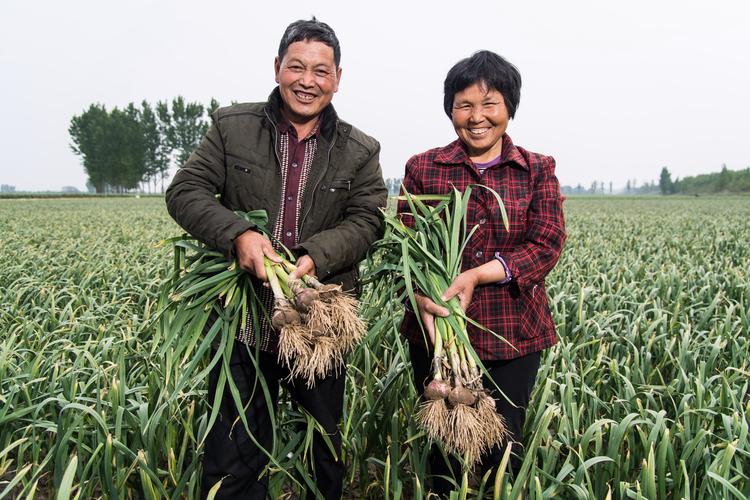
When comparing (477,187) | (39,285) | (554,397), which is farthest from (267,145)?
(39,285)

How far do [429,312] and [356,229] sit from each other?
351 mm

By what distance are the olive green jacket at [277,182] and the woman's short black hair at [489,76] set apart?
38 cm

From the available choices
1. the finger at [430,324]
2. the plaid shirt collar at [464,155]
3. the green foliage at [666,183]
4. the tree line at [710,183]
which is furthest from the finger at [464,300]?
the green foliage at [666,183]

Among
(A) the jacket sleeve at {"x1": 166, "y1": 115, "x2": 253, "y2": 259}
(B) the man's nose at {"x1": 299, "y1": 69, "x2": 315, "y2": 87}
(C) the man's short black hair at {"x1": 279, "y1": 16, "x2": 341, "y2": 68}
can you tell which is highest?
(C) the man's short black hair at {"x1": 279, "y1": 16, "x2": 341, "y2": 68}

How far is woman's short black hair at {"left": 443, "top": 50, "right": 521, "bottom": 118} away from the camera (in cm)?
168

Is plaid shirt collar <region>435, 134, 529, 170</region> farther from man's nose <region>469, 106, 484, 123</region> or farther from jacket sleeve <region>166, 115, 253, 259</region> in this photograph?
jacket sleeve <region>166, 115, 253, 259</region>

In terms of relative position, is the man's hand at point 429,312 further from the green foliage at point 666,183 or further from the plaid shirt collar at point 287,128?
the green foliage at point 666,183

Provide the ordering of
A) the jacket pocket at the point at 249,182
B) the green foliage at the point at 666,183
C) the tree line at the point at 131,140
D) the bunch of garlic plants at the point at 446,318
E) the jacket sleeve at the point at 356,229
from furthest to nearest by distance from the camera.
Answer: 1. the green foliage at the point at 666,183
2. the tree line at the point at 131,140
3. the jacket pocket at the point at 249,182
4. the jacket sleeve at the point at 356,229
5. the bunch of garlic plants at the point at 446,318

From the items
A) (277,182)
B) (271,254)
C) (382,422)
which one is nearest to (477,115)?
(277,182)

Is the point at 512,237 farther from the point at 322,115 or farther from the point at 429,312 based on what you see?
the point at 322,115

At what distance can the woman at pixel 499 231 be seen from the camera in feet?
5.55

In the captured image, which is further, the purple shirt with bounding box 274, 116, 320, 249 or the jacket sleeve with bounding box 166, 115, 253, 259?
the purple shirt with bounding box 274, 116, 320, 249

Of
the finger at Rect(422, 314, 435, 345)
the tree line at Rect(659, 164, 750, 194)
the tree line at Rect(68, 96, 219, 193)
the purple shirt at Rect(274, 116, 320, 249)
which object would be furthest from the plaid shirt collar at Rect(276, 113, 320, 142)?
the tree line at Rect(659, 164, 750, 194)

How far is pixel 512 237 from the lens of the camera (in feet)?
5.89
